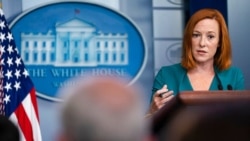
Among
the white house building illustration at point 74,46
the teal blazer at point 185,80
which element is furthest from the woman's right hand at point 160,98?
the white house building illustration at point 74,46

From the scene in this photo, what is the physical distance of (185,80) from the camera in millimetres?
2754

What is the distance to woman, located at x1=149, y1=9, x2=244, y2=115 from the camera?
2732 millimetres

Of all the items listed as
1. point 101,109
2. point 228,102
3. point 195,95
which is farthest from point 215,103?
point 195,95

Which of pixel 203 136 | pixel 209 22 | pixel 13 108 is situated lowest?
pixel 13 108

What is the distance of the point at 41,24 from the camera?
4.16 meters

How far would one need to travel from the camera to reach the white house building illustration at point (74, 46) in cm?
412

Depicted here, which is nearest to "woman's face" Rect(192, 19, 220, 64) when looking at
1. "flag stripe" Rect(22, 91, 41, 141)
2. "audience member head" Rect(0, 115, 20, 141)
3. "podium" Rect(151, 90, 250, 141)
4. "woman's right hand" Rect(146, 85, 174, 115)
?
"woman's right hand" Rect(146, 85, 174, 115)

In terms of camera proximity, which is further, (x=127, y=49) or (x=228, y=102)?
(x=127, y=49)

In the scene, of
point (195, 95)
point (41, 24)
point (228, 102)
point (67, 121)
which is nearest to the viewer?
point (67, 121)

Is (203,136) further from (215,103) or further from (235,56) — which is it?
(235,56)

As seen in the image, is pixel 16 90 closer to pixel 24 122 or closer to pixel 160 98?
pixel 24 122

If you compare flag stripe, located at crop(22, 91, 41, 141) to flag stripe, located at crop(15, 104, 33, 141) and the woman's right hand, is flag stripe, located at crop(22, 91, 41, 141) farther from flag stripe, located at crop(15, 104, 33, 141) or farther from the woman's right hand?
the woman's right hand

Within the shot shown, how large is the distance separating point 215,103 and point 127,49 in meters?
3.32

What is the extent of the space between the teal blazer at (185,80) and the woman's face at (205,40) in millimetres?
93
